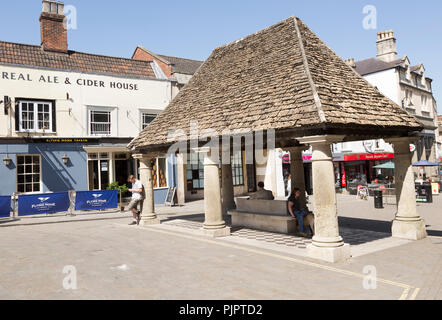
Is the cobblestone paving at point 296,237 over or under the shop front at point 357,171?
under

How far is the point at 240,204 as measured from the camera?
13.2 metres

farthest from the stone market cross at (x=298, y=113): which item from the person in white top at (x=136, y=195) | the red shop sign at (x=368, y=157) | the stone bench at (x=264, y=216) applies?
the red shop sign at (x=368, y=157)

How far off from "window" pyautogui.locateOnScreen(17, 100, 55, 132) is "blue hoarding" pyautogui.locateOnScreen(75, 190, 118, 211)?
17.2 ft

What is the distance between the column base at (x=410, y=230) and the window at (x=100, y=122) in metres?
17.3

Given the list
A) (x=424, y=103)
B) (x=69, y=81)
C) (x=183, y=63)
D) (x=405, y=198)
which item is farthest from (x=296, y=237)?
(x=424, y=103)

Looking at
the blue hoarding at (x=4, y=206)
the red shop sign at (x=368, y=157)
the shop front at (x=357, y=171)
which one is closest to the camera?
the blue hoarding at (x=4, y=206)

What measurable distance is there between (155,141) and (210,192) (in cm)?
289

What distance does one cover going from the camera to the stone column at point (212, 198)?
35.9 feet

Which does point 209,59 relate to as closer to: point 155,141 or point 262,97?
point 155,141

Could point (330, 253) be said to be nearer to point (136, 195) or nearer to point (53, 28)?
point (136, 195)

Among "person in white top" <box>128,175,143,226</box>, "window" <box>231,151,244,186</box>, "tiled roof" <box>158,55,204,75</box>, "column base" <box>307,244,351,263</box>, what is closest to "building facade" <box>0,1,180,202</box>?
"tiled roof" <box>158,55,204,75</box>

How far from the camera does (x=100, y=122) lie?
861 inches

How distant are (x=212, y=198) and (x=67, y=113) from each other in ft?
44.4

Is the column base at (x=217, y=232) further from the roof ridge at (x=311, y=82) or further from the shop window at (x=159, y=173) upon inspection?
the shop window at (x=159, y=173)
